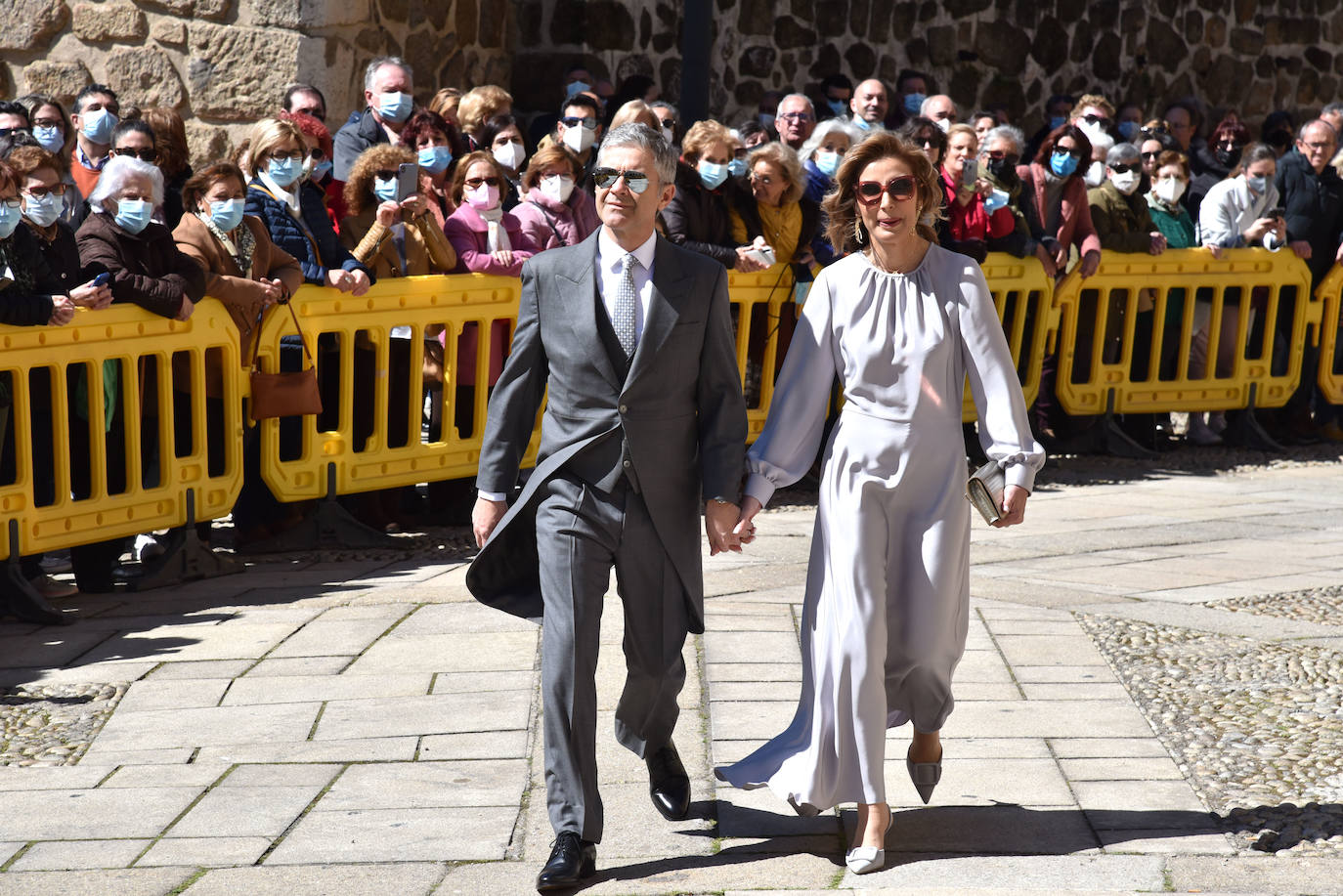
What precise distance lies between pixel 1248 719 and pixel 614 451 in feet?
7.34

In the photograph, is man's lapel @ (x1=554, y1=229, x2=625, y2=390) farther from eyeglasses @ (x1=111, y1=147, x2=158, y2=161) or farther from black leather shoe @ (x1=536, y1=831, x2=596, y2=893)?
eyeglasses @ (x1=111, y1=147, x2=158, y2=161)

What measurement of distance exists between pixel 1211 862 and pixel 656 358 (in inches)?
67.7

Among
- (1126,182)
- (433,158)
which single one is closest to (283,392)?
(433,158)

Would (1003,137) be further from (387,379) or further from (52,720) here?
(52,720)

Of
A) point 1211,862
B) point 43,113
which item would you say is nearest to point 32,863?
point 1211,862

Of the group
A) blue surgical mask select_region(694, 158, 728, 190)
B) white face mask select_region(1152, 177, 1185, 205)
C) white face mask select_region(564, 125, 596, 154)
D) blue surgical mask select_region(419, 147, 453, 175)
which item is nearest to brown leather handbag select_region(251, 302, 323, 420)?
blue surgical mask select_region(419, 147, 453, 175)

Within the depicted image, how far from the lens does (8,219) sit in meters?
6.33

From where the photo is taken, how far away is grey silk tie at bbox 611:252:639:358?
419 centimetres

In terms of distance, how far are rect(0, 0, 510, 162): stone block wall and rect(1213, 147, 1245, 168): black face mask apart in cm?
605

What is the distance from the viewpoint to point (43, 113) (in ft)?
28.0

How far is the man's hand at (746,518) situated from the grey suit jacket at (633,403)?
8 cm

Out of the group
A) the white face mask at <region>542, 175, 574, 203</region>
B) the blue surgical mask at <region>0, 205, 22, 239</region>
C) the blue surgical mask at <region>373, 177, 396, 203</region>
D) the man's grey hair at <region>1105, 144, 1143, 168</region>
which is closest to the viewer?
the blue surgical mask at <region>0, 205, 22, 239</region>

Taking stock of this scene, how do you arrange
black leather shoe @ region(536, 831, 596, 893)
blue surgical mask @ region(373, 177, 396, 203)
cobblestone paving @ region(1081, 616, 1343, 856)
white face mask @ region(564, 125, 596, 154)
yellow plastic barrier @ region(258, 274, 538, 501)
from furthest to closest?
white face mask @ region(564, 125, 596, 154) < blue surgical mask @ region(373, 177, 396, 203) < yellow plastic barrier @ region(258, 274, 538, 501) < cobblestone paving @ region(1081, 616, 1343, 856) < black leather shoe @ region(536, 831, 596, 893)

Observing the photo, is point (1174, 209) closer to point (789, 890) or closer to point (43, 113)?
point (43, 113)
